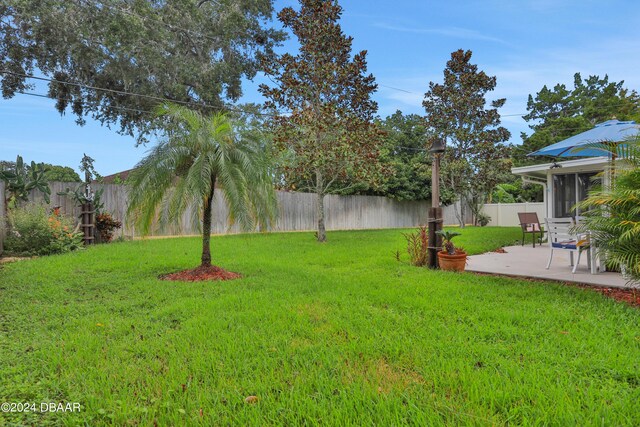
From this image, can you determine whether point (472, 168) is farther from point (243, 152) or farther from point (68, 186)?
point (68, 186)

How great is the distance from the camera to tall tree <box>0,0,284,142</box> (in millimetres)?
14273

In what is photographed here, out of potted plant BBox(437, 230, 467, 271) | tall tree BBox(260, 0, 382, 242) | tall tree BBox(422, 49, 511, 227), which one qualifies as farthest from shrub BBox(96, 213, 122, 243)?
tall tree BBox(422, 49, 511, 227)

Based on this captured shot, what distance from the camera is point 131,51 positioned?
1497 centimetres

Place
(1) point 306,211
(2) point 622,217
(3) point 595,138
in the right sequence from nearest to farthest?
(2) point 622,217 → (3) point 595,138 → (1) point 306,211

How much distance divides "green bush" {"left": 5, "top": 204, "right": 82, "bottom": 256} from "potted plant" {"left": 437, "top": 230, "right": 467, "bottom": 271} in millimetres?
8846

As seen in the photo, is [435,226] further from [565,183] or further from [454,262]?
[565,183]

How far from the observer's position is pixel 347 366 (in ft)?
8.55

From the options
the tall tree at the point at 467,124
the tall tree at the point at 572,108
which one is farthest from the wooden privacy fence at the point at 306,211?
the tall tree at the point at 572,108

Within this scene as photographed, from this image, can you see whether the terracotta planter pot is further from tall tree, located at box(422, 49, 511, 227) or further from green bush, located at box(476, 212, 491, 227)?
green bush, located at box(476, 212, 491, 227)

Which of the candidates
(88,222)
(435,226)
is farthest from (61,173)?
(435,226)

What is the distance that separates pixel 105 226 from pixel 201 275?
7121mm

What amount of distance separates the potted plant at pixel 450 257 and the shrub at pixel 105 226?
9.90 m

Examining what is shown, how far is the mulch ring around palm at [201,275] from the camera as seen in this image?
5988 millimetres

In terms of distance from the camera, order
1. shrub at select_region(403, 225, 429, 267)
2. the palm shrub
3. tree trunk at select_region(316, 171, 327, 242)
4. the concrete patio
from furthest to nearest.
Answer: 1. tree trunk at select_region(316, 171, 327, 242)
2. shrub at select_region(403, 225, 429, 267)
3. the concrete patio
4. the palm shrub
